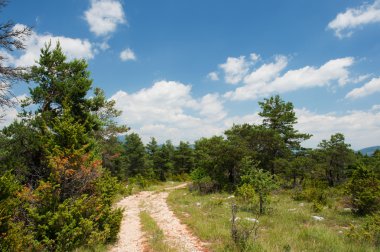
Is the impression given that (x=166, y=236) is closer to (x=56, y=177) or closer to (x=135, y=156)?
(x=56, y=177)

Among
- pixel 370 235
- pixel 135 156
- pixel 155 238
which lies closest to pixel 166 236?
pixel 155 238

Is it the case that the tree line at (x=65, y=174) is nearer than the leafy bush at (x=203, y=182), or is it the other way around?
the tree line at (x=65, y=174)

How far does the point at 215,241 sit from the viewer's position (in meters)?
10.4

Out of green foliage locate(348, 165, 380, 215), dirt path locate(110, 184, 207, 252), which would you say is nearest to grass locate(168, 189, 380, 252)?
dirt path locate(110, 184, 207, 252)

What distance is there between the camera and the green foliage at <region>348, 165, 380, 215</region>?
50.2 feet

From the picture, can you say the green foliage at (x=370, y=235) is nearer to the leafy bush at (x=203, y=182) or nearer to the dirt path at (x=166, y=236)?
the dirt path at (x=166, y=236)

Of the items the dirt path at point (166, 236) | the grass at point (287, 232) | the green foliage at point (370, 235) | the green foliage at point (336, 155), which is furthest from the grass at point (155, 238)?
the green foliage at point (336, 155)

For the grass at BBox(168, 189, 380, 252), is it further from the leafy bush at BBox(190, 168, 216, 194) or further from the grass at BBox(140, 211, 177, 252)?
the leafy bush at BBox(190, 168, 216, 194)

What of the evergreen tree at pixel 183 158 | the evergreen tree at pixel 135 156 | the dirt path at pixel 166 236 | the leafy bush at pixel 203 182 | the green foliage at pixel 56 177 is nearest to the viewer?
the green foliage at pixel 56 177

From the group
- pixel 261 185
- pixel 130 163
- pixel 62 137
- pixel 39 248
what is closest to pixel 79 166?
pixel 62 137

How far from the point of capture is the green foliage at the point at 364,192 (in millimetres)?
15289

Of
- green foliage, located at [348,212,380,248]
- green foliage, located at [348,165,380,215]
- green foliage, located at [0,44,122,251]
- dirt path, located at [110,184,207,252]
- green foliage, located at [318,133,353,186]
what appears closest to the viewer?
green foliage, located at [0,44,122,251]

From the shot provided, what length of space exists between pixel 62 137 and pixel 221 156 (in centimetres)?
2111

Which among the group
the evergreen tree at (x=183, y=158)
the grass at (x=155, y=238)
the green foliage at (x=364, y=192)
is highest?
the evergreen tree at (x=183, y=158)
